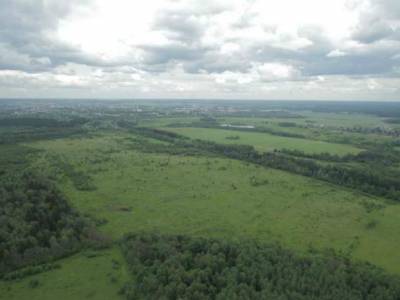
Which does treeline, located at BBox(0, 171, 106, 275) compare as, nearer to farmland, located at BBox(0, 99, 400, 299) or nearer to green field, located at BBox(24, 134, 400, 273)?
farmland, located at BBox(0, 99, 400, 299)

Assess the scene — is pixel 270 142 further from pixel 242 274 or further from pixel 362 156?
pixel 242 274

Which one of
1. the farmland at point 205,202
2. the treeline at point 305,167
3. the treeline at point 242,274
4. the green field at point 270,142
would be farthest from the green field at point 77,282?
the green field at point 270,142

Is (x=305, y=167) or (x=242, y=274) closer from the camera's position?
(x=242, y=274)

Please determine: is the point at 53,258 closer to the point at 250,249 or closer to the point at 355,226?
the point at 250,249

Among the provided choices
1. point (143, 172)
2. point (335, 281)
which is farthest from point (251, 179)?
point (335, 281)

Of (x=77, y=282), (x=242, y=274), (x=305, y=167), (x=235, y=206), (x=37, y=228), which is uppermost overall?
(x=37, y=228)

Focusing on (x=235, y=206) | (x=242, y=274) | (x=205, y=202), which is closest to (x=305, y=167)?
(x=235, y=206)
